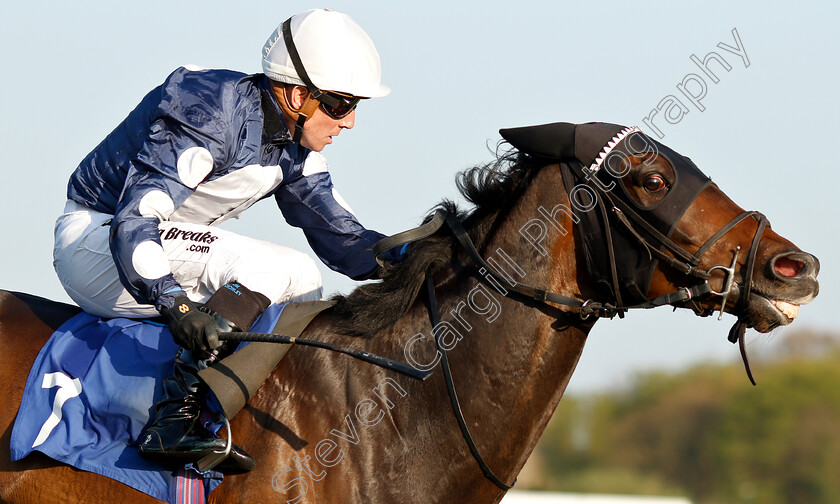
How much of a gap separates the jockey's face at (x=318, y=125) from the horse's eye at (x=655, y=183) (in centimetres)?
146

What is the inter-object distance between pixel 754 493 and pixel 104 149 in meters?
21.6

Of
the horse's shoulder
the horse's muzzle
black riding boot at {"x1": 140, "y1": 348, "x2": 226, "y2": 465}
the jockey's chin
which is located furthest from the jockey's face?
the horse's muzzle

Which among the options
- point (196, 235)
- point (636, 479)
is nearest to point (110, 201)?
point (196, 235)

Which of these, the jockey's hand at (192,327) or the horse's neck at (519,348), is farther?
the horse's neck at (519,348)

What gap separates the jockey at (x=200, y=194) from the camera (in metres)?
3.71

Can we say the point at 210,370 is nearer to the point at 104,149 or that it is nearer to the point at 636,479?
the point at 104,149

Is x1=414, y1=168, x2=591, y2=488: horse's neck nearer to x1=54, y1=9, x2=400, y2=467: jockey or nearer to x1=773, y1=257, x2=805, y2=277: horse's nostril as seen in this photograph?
x1=773, y1=257, x2=805, y2=277: horse's nostril

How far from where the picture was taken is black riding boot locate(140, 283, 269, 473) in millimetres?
3576

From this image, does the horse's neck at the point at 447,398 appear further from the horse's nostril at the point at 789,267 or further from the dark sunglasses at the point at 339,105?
the dark sunglasses at the point at 339,105

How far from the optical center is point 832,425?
23.3 metres

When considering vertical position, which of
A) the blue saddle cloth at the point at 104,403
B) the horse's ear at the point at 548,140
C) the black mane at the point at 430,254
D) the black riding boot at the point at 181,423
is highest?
the horse's ear at the point at 548,140

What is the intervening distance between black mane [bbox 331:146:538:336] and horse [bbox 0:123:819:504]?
0.03 ft

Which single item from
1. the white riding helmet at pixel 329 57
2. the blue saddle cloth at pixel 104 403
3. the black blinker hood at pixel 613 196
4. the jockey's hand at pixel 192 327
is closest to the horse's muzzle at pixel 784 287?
the black blinker hood at pixel 613 196

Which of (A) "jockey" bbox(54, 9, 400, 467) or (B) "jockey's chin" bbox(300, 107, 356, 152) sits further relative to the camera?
(B) "jockey's chin" bbox(300, 107, 356, 152)
